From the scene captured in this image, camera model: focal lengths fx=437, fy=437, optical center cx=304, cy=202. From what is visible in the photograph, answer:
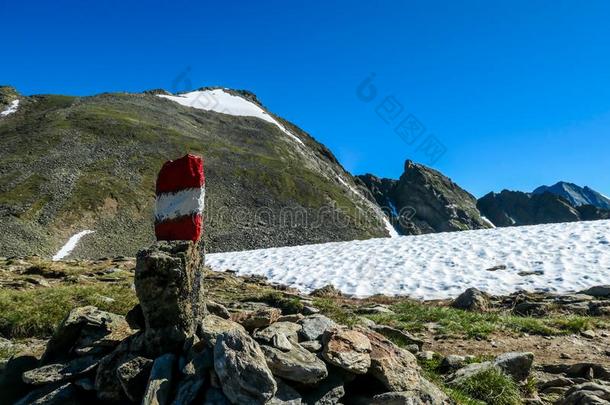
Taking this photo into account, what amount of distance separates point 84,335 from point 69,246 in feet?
136

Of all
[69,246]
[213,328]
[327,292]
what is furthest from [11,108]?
[213,328]

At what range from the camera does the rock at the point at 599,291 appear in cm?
1611

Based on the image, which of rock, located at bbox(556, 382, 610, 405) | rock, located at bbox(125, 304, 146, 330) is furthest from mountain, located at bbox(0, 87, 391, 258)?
rock, located at bbox(556, 382, 610, 405)

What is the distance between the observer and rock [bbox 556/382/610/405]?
19.7 ft

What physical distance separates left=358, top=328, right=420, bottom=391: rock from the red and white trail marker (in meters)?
3.23

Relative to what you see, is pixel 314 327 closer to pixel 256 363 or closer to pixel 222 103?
pixel 256 363

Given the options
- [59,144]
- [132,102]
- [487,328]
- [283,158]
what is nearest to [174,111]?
[132,102]

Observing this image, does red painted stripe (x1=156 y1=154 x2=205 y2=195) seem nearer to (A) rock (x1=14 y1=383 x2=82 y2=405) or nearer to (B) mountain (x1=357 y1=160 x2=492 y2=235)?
(A) rock (x1=14 y1=383 x2=82 y2=405)

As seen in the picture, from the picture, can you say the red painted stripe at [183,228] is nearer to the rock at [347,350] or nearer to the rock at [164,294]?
the rock at [164,294]

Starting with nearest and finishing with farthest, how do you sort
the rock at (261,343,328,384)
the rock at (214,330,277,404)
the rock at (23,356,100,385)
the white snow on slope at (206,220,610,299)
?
the rock at (214,330,277,404)
the rock at (261,343,328,384)
the rock at (23,356,100,385)
the white snow on slope at (206,220,610,299)

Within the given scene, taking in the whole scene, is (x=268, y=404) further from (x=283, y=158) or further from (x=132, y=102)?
(x=132, y=102)

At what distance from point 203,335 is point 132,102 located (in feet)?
392

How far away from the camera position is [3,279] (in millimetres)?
15008

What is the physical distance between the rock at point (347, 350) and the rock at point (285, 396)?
0.67 meters
